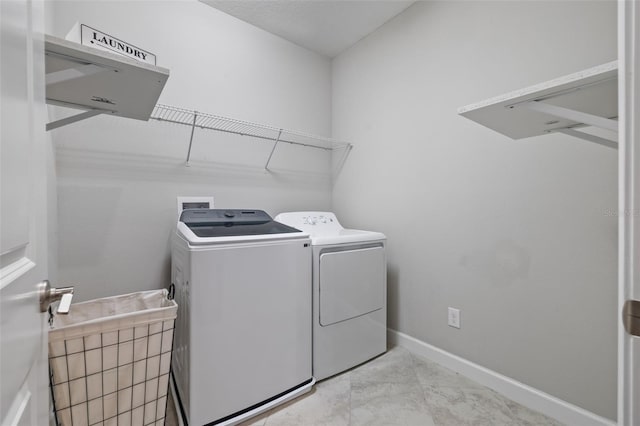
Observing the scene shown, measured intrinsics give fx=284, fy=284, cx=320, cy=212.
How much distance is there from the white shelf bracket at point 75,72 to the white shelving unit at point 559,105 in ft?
4.20

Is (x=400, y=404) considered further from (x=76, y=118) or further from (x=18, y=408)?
(x=76, y=118)

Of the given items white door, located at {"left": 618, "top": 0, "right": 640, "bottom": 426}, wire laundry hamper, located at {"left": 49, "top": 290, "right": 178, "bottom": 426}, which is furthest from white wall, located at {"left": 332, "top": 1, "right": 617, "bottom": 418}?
wire laundry hamper, located at {"left": 49, "top": 290, "right": 178, "bottom": 426}

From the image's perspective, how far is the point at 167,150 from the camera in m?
1.96

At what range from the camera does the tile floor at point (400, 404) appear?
4.72 feet

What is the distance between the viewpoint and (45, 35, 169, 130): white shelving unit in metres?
0.82

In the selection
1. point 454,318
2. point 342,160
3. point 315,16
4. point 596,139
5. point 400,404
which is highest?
point 315,16

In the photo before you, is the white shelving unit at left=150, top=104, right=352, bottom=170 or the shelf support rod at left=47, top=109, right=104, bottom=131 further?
the white shelving unit at left=150, top=104, right=352, bottom=170

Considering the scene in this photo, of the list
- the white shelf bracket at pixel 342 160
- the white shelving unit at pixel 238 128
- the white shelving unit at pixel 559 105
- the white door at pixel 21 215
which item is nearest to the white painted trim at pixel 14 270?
the white door at pixel 21 215

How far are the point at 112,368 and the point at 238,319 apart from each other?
0.51m

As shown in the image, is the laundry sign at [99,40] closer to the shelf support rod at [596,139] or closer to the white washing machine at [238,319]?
the white washing machine at [238,319]

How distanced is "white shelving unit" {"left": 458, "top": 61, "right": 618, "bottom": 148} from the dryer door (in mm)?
1069

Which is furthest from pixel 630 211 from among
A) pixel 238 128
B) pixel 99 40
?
pixel 238 128

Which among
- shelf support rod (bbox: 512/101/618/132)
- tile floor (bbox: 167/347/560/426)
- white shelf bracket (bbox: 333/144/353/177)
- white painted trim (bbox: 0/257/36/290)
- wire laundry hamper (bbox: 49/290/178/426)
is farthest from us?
white shelf bracket (bbox: 333/144/353/177)

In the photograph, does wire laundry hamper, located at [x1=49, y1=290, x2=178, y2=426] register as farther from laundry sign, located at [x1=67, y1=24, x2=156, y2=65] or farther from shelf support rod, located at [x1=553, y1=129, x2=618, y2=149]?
shelf support rod, located at [x1=553, y1=129, x2=618, y2=149]
